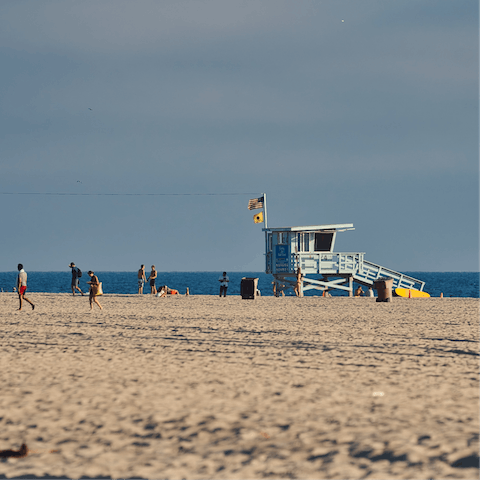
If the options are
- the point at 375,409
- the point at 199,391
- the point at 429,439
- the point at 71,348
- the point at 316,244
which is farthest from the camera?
the point at 316,244

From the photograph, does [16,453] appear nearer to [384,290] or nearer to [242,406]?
[242,406]

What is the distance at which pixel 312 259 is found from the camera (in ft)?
121

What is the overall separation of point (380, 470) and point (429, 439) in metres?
0.89

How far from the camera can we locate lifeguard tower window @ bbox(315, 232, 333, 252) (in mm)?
38469

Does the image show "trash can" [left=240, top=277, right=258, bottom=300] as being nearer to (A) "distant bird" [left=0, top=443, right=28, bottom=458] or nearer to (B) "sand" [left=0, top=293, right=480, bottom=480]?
(B) "sand" [left=0, top=293, right=480, bottom=480]

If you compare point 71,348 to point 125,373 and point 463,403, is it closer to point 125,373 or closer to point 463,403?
point 125,373

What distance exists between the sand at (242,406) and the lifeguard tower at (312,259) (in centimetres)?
2493

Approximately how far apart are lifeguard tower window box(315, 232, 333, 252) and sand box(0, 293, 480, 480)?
88.2ft

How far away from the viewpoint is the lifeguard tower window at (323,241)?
38.5 m

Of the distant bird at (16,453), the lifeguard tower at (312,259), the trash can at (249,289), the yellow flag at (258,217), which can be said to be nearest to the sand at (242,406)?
the distant bird at (16,453)

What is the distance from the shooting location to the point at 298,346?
1038 cm

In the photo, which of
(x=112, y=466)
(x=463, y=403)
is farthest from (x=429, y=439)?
(x=112, y=466)

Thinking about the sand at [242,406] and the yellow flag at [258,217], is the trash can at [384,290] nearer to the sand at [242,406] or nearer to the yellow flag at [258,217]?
the sand at [242,406]

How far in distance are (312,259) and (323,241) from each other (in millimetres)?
2354
